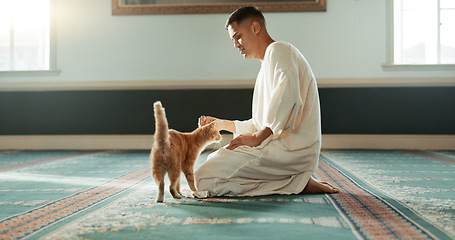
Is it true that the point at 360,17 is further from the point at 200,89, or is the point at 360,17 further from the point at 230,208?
the point at 230,208

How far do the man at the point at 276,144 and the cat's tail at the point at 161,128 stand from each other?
346mm

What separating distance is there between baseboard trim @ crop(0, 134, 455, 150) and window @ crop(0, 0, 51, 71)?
98 centimetres

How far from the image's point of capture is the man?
7.29ft

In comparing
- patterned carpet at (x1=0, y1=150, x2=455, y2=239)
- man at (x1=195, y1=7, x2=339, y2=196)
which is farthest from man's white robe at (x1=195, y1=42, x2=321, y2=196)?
patterned carpet at (x1=0, y1=150, x2=455, y2=239)

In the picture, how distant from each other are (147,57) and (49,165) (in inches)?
89.5

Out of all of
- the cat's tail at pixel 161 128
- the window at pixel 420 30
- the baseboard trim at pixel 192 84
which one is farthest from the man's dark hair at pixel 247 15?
the window at pixel 420 30

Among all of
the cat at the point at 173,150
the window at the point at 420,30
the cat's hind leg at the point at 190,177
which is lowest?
the cat's hind leg at the point at 190,177

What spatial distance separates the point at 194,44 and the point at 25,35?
7.58 feet

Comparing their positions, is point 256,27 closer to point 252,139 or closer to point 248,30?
point 248,30

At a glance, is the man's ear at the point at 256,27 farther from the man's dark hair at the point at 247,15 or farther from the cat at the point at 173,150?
the cat at the point at 173,150

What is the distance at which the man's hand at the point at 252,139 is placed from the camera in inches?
89.9

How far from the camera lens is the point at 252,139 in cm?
229

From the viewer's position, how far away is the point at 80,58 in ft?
19.8

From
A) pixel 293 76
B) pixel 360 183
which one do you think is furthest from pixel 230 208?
pixel 360 183
